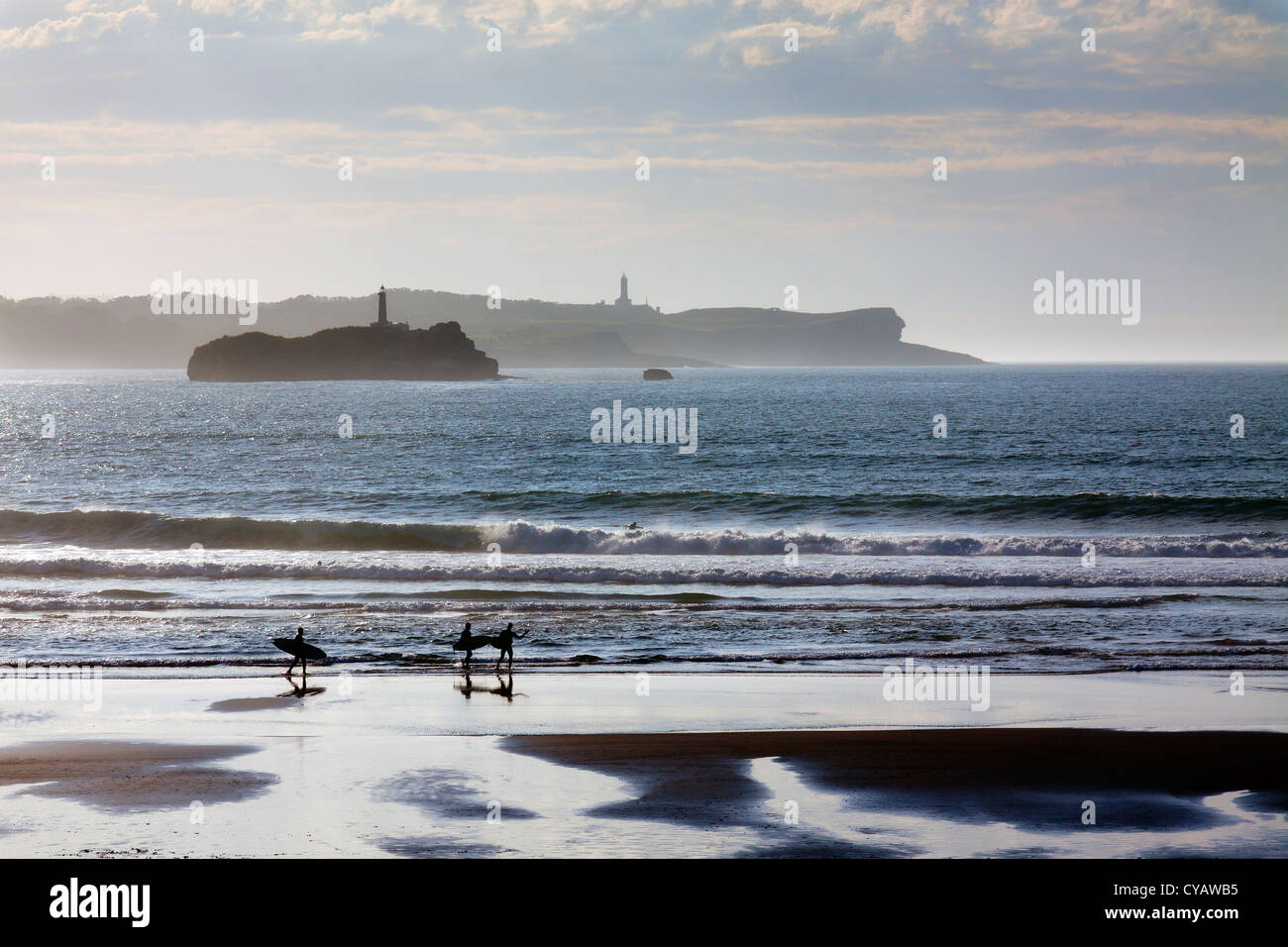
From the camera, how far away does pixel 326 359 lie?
A: 197000mm

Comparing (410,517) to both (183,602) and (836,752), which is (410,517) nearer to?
(183,602)

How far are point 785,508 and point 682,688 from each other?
2542cm

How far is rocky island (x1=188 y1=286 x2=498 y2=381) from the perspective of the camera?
19550 cm

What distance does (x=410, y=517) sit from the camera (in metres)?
38.4

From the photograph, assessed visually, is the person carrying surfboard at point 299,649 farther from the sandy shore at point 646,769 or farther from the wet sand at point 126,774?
the wet sand at point 126,774

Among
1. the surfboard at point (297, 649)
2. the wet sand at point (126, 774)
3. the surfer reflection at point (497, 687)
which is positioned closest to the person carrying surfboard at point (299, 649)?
the surfboard at point (297, 649)

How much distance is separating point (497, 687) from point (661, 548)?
17397mm

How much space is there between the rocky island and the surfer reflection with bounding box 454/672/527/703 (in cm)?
18602

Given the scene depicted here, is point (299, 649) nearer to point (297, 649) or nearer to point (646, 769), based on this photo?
point (297, 649)

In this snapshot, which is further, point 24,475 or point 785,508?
point 24,475

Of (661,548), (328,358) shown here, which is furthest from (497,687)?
(328,358)

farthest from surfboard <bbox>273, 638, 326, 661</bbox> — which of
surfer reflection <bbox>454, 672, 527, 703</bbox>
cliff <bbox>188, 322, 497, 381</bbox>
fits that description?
cliff <bbox>188, 322, 497, 381</bbox>
